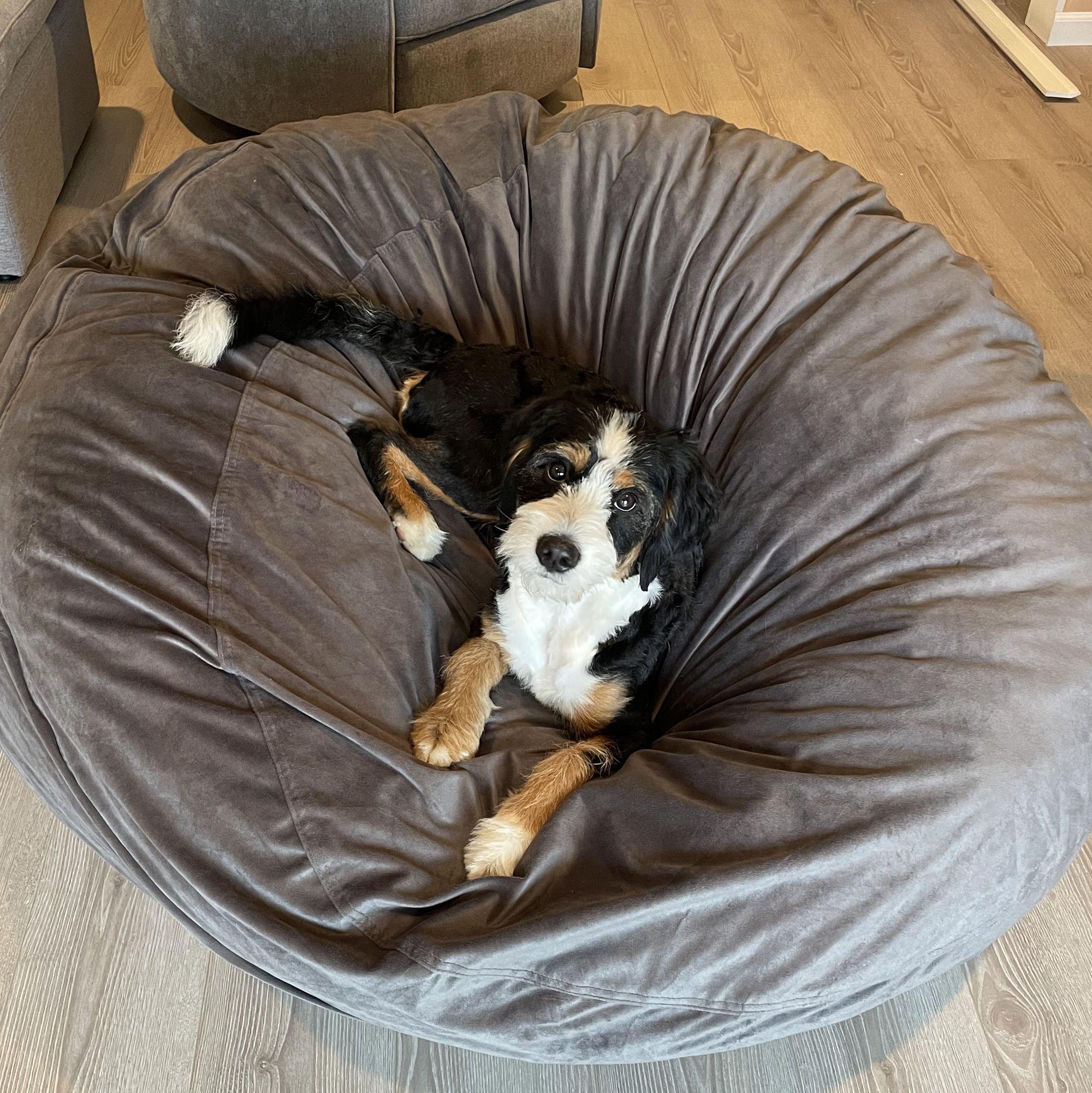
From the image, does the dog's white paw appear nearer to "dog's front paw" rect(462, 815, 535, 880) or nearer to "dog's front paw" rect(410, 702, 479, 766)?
"dog's front paw" rect(410, 702, 479, 766)

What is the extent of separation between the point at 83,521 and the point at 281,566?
0.33 metres

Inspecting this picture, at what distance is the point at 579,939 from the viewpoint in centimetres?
152

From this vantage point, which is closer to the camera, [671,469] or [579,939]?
[579,939]

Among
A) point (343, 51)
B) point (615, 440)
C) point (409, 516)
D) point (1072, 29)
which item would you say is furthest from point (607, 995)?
point (1072, 29)

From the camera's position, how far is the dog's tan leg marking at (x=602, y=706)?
2.00 metres

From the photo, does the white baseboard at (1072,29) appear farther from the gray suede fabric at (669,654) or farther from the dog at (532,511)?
the dog at (532,511)

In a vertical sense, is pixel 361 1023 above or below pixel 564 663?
below

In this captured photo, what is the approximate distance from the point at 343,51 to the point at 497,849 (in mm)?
2746

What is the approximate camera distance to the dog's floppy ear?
183cm

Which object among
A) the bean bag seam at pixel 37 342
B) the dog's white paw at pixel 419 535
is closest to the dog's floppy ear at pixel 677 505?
the dog's white paw at pixel 419 535

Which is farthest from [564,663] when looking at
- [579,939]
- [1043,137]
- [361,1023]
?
[1043,137]

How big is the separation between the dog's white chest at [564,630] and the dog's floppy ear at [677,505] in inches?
2.4

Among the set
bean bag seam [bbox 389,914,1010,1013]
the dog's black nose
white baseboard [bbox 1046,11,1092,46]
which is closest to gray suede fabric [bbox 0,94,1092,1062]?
bean bag seam [bbox 389,914,1010,1013]

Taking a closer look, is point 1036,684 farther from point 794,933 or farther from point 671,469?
point 671,469
